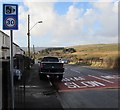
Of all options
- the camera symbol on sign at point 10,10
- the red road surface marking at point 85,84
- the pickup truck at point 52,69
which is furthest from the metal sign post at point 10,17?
the pickup truck at point 52,69

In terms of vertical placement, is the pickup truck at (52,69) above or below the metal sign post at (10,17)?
below

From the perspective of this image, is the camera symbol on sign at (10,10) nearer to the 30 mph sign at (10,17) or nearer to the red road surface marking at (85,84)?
the 30 mph sign at (10,17)

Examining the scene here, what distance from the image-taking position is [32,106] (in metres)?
12.6

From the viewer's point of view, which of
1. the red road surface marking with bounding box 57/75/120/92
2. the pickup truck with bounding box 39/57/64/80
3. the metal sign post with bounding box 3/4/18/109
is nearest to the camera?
the metal sign post with bounding box 3/4/18/109

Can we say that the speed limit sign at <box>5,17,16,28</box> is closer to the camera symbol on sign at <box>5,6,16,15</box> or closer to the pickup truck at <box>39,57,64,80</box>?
the camera symbol on sign at <box>5,6,16,15</box>

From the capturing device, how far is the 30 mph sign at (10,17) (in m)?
10.1

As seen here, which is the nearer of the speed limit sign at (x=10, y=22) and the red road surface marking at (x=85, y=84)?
the speed limit sign at (x=10, y=22)

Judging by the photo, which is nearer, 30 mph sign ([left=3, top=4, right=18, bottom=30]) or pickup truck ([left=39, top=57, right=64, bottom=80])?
30 mph sign ([left=3, top=4, right=18, bottom=30])

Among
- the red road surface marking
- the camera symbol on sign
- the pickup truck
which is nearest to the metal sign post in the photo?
the camera symbol on sign

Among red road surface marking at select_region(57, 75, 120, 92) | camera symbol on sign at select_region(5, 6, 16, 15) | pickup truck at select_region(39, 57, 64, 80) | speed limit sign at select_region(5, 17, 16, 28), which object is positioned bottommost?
red road surface marking at select_region(57, 75, 120, 92)

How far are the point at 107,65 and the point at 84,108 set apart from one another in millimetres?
43318

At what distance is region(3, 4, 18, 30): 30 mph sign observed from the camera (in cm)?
1008

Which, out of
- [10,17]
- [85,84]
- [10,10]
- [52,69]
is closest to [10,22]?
[10,17]

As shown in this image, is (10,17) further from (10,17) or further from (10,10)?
(10,10)
